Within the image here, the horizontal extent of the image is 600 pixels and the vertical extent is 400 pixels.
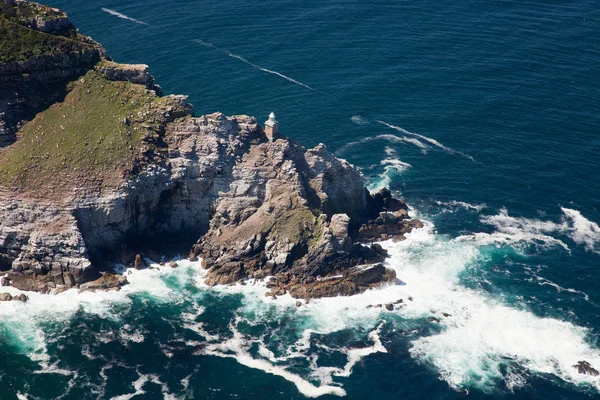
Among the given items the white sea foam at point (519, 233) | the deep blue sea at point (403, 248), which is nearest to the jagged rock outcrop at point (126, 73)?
the deep blue sea at point (403, 248)

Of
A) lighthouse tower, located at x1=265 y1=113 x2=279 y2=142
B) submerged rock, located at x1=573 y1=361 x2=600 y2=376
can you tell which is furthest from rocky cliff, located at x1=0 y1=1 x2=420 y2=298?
submerged rock, located at x1=573 y1=361 x2=600 y2=376

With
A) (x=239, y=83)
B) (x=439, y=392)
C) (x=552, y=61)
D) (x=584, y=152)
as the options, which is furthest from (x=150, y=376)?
(x=552, y=61)

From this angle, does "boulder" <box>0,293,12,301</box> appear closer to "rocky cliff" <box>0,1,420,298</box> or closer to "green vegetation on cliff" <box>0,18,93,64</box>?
"rocky cliff" <box>0,1,420,298</box>

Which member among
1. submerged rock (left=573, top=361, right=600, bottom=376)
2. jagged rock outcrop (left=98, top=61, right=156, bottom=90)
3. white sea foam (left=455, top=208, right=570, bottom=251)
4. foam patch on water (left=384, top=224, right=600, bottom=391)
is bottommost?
submerged rock (left=573, top=361, right=600, bottom=376)

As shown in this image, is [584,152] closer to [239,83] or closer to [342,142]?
[342,142]

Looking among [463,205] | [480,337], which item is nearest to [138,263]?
[480,337]

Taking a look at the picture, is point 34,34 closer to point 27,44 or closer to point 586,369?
point 27,44
